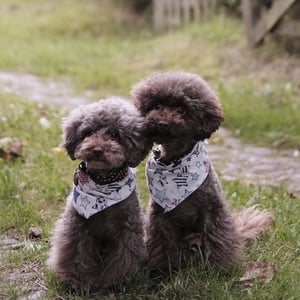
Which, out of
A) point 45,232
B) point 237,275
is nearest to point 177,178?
point 237,275

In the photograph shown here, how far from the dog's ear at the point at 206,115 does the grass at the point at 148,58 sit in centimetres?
304

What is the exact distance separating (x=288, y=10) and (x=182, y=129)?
5624 mm

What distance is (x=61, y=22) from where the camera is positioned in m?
13.2

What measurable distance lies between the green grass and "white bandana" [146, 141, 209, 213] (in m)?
0.39

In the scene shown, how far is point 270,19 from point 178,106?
19.1 feet

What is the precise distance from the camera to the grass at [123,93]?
3.47 metres

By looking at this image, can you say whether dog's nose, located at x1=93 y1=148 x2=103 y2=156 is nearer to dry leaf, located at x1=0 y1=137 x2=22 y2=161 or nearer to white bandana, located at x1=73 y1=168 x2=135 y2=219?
white bandana, located at x1=73 y1=168 x2=135 y2=219

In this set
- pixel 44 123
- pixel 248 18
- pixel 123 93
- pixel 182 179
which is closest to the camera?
pixel 182 179

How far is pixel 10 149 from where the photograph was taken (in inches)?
212

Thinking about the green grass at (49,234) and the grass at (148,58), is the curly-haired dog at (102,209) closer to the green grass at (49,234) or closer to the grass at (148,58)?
the green grass at (49,234)

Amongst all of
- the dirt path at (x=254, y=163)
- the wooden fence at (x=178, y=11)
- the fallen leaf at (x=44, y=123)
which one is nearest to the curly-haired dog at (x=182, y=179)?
the dirt path at (x=254, y=163)

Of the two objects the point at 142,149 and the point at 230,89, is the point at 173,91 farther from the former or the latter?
the point at 230,89

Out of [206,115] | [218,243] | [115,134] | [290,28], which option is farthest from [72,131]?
[290,28]

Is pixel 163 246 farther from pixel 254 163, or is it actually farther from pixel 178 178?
pixel 254 163
